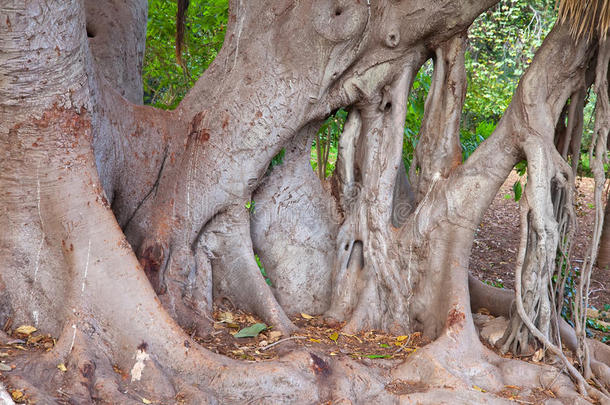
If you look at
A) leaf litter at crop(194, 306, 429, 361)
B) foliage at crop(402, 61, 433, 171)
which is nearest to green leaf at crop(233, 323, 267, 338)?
leaf litter at crop(194, 306, 429, 361)

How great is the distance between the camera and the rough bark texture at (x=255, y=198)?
10.6ft

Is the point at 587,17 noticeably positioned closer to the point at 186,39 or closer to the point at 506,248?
the point at 186,39

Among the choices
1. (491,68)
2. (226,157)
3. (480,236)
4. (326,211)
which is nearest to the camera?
(226,157)

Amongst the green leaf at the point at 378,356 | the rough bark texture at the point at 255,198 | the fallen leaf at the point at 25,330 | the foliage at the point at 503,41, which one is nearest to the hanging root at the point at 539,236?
the rough bark texture at the point at 255,198

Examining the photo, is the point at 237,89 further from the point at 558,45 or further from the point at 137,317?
the point at 558,45

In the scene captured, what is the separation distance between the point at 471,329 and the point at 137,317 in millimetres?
2189

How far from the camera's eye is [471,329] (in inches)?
159

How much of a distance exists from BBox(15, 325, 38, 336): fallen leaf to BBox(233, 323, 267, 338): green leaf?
1.25m

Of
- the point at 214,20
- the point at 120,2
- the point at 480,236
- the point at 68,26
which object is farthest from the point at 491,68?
the point at 68,26

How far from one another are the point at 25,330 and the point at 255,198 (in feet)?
6.78

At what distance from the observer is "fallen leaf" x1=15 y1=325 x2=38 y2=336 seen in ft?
11.2

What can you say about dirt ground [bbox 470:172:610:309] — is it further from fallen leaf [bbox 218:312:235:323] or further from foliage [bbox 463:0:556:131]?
fallen leaf [bbox 218:312:235:323]

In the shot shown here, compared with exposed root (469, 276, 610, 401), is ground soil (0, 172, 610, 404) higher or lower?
lower

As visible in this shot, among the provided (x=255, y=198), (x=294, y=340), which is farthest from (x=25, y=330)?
(x=255, y=198)
